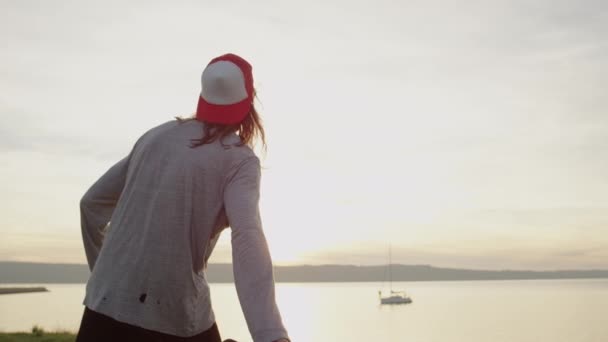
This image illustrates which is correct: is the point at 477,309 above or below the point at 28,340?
below

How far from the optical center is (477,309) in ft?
522

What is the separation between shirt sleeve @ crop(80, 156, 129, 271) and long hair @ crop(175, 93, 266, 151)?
35 cm

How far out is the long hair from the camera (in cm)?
201

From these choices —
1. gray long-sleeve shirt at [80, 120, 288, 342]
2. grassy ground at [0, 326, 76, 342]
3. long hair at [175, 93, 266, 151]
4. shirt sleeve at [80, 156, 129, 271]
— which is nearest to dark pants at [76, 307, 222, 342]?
gray long-sleeve shirt at [80, 120, 288, 342]

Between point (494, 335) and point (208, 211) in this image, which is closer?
point (208, 211)

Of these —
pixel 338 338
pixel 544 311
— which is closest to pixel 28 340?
pixel 338 338

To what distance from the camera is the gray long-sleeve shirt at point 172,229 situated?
192 centimetres

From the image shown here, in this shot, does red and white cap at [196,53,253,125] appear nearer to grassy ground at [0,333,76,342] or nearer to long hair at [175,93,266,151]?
long hair at [175,93,266,151]

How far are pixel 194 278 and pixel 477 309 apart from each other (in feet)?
541

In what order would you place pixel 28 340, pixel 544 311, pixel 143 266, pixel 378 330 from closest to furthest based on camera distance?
pixel 143 266
pixel 28 340
pixel 378 330
pixel 544 311

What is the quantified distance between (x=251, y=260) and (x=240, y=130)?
49 centimetres

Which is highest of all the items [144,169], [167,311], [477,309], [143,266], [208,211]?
[144,169]

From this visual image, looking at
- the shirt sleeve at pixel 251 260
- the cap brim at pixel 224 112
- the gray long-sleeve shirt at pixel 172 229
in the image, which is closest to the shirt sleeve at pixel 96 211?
the gray long-sleeve shirt at pixel 172 229

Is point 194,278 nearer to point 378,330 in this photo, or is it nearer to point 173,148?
point 173,148
